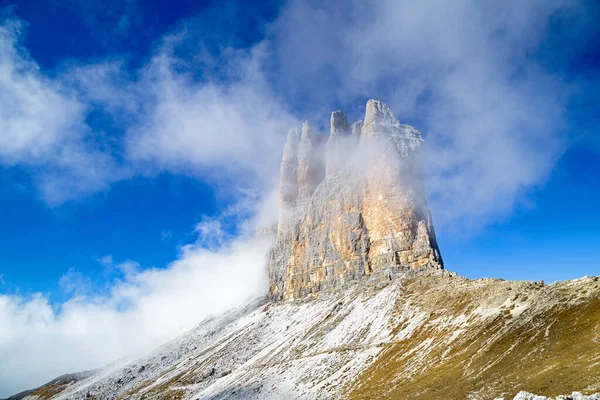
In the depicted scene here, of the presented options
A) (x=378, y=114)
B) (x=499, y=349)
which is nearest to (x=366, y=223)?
(x=378, y=114)

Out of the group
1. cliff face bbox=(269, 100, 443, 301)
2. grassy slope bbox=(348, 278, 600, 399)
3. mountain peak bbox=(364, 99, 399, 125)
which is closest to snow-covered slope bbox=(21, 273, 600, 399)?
grassy slope bbox=(348, 278, 600, 399)

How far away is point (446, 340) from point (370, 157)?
11810 centimetres

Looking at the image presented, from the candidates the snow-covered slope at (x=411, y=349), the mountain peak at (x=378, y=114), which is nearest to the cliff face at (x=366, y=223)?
the mountain peak at (x=378, y=114)

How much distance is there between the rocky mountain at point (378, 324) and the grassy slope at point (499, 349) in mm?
282

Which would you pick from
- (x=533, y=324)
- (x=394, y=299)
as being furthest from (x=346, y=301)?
(x=533, y=324)

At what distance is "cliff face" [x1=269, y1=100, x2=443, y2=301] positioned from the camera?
146 m

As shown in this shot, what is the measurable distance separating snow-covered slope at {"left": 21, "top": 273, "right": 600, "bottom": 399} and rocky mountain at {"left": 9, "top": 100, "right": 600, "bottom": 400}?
33 centimetres

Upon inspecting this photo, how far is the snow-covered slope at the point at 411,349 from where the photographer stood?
42.9 metres

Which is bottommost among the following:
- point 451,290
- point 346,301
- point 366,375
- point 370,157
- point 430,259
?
point 366,375

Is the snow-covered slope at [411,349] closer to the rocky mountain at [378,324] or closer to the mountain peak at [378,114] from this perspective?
the rocky mountain at [378,324]

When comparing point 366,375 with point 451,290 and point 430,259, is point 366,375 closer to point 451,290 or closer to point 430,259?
point 451,290

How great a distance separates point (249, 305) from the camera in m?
188

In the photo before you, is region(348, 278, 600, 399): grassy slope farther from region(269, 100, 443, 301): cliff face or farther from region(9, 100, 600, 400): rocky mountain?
region(269, 100, 443, 301): cliff face

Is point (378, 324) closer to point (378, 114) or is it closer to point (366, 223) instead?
point (366, 223)
